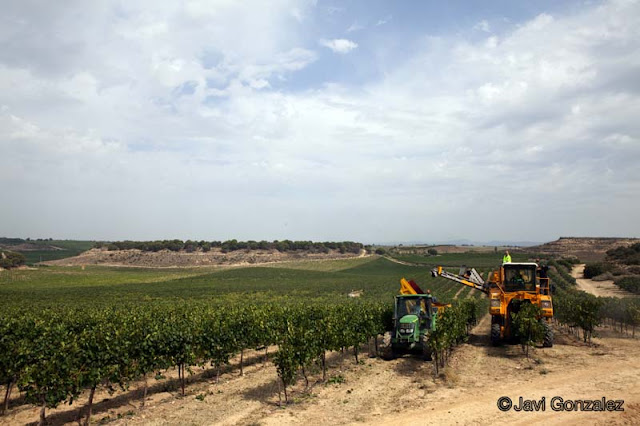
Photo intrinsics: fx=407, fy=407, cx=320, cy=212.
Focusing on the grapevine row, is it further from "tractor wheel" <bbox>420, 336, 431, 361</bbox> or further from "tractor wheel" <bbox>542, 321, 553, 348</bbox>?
"tractor wheel" <bbox>542, 321, 553, 348</bbox>

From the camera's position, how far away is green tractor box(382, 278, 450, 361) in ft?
57.0

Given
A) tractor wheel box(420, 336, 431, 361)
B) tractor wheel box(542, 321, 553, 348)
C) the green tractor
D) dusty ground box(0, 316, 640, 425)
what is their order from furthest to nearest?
tractor wheel box(542, 321, 553, 348)
tractor wheel box(420, 336, 431, 361)
the green tractor
dusty ground box(0, 316, 640, 425)

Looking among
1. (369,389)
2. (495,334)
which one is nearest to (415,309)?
(495,334)

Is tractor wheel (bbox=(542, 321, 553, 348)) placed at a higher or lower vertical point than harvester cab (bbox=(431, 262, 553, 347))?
lower

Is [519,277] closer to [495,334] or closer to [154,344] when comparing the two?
[495,334]

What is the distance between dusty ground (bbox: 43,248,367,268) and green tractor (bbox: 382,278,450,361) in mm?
102224

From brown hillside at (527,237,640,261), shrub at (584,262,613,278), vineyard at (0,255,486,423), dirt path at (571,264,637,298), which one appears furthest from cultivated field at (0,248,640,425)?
brown hillside at (527,237,640,261)

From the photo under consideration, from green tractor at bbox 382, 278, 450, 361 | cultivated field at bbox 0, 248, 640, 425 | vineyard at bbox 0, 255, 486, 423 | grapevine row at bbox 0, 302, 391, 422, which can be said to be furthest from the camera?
green tractor at bbox 382, 278, 450, 361

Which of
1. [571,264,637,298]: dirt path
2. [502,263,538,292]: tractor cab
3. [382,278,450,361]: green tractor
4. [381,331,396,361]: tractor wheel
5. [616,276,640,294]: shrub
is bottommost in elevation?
[571,264,637,298]: dirt path

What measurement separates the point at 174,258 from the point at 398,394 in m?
115

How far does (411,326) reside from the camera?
17.2 m

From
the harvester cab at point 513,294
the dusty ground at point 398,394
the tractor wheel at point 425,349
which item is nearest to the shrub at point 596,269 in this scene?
the dusty ground at point 398,394

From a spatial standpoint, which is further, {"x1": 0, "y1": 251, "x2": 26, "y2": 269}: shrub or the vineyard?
{"x1": 0, "y1": 251, "x2": 26, "y2": 269}: shrub

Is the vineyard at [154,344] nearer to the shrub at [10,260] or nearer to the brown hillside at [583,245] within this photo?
the shrub at [10,260]
